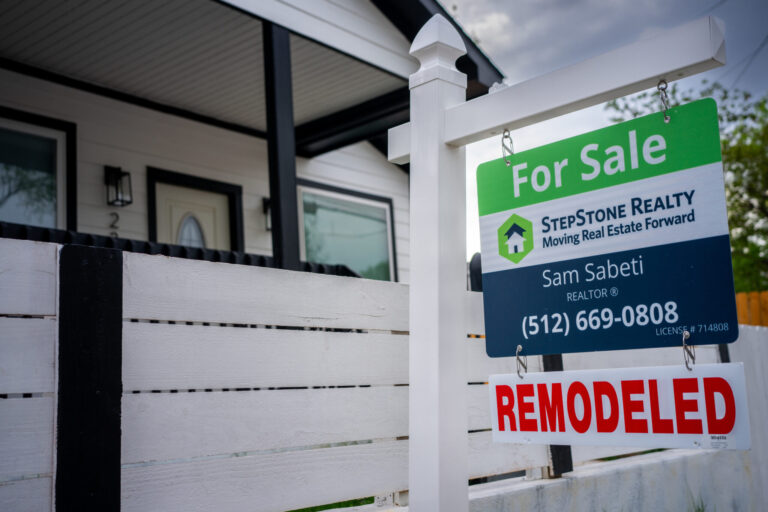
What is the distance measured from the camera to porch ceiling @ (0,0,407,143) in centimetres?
500

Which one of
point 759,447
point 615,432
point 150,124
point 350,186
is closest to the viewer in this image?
point 615,432

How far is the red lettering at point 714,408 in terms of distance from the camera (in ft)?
5.92

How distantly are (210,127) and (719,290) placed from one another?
575 cm

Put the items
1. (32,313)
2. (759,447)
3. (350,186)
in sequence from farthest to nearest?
(350,186) < (759,447) < (32,313)

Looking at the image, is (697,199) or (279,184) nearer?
(697,199)

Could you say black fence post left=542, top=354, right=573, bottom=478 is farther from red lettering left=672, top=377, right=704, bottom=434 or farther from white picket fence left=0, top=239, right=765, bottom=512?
red lettering left=672, top=377, right=704, bottom=434

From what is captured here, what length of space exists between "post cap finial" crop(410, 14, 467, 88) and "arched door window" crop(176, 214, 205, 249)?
4486 mm

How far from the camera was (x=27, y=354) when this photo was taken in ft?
7.02

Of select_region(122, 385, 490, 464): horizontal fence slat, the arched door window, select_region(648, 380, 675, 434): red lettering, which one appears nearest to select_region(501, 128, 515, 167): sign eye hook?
select_region(648, 380, 675, 434): red lettering

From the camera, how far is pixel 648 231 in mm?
1920

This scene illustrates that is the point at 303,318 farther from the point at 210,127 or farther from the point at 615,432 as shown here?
the point at 210,127

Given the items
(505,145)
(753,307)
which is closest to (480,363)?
(505,145)

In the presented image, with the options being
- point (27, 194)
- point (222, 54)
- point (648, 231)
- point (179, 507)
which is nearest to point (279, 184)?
point (222, 54)

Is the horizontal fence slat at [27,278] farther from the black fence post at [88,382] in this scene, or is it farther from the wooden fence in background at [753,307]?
the wooden fence in background at [753,307]
